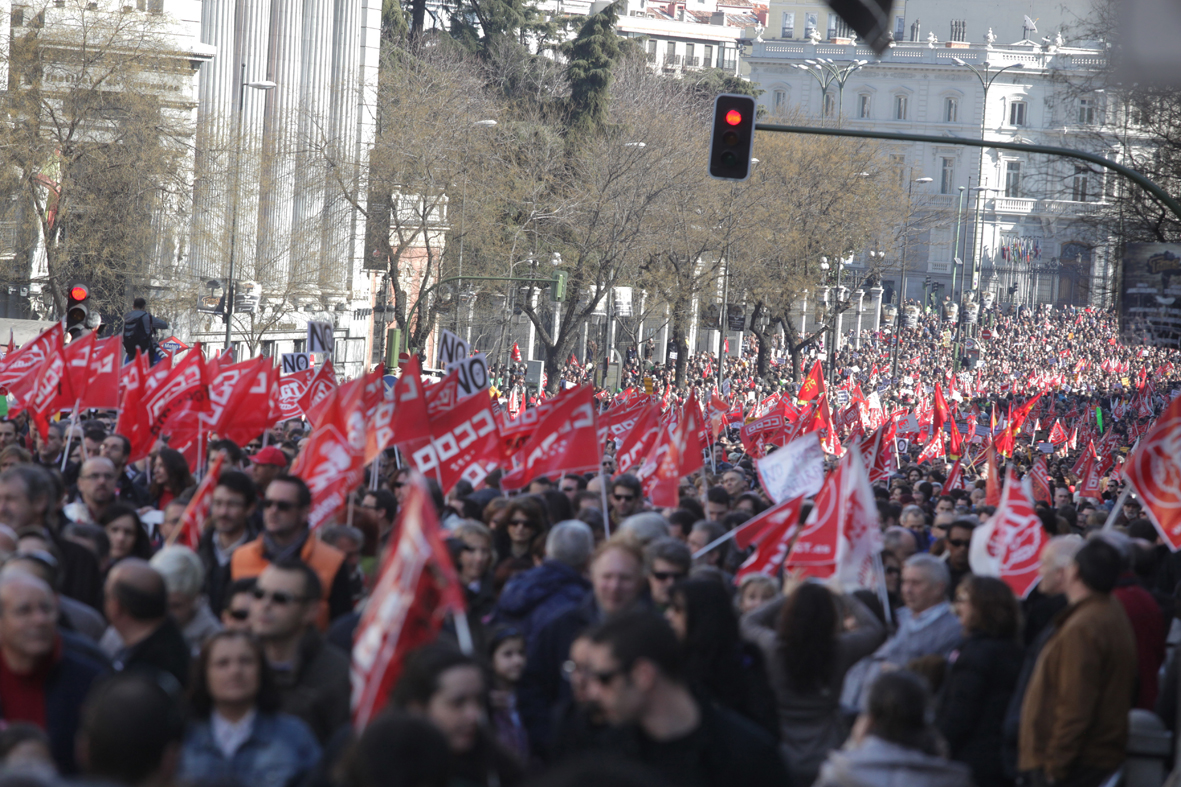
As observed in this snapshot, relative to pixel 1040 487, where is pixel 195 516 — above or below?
above

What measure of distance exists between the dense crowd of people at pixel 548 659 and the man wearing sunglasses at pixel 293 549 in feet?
0.04

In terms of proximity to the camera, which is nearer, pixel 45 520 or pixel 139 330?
pixel 45 520

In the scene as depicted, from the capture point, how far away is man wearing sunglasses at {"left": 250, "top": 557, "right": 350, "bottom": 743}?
5133 mm

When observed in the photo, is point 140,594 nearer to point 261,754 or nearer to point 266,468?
point 261,754

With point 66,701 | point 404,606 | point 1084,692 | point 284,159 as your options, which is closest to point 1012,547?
point 1084,692

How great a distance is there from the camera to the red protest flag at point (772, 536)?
786 centimetres

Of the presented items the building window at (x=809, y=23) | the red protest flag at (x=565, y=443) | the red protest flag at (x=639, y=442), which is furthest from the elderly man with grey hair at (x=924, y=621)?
the building window at (x=809, y=23)

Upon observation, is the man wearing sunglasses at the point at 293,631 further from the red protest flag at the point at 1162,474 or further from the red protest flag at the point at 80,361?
the red protest flag at the point at 80,361

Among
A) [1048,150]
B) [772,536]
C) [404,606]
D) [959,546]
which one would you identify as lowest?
[959,546]

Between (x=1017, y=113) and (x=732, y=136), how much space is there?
93663 mm

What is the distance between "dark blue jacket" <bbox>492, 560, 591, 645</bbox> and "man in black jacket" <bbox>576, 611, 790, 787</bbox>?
6.38 ft

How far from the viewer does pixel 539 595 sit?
6.08m

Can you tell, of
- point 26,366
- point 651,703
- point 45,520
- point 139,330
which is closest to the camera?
point 651,703

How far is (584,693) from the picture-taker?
4.43 metres
